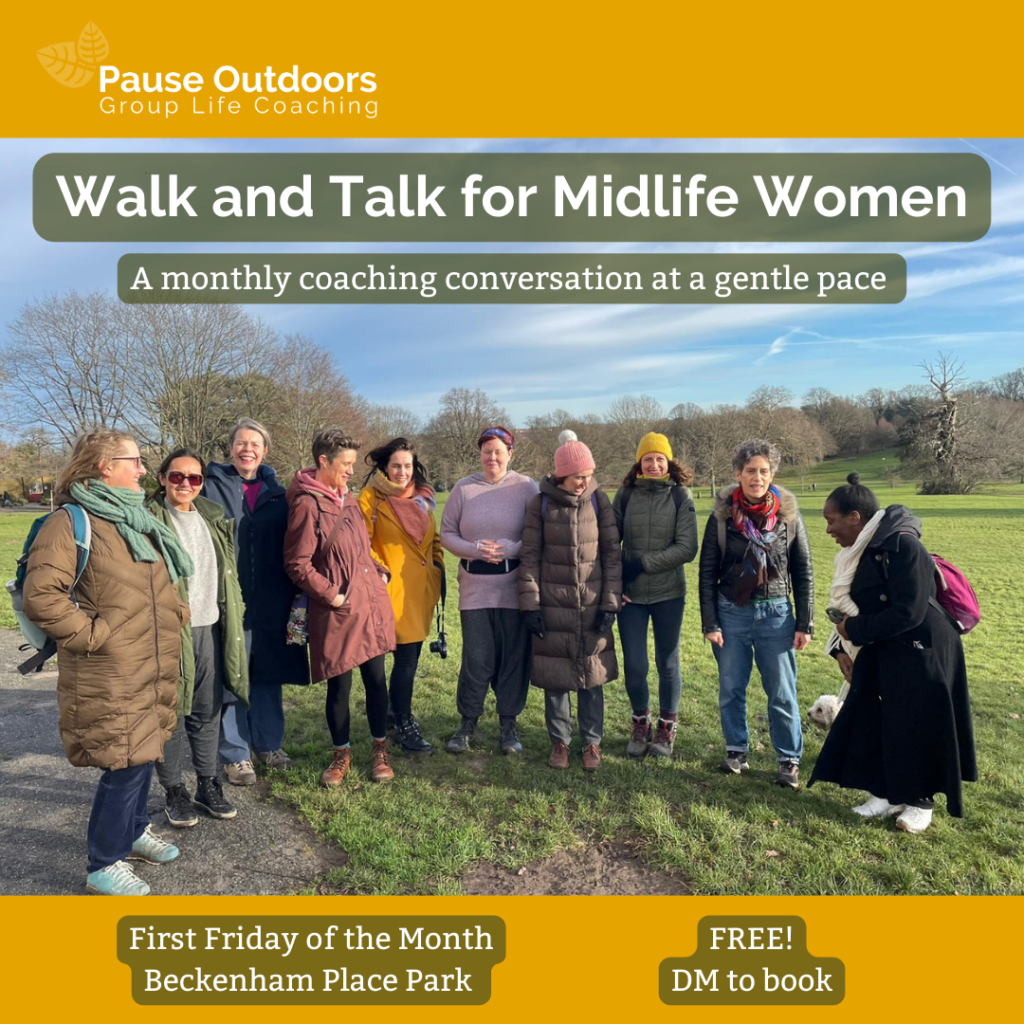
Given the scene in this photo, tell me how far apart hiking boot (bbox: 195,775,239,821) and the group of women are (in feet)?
0.05

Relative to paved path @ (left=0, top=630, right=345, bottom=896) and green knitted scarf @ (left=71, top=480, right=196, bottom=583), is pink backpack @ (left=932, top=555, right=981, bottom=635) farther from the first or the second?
green knitted scarf @ (left=71, top=480, right=196, bottom=583)

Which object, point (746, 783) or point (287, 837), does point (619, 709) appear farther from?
point (287, 837)

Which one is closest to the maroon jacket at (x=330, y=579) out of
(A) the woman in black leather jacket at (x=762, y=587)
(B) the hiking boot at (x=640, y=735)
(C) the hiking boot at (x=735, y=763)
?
(B) the hiking boot at (x=640, y=735)

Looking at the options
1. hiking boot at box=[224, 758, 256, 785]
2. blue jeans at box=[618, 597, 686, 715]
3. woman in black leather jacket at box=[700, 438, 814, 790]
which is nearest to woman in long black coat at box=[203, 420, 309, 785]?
hiking boot at box=[224, 758, 256, 785]

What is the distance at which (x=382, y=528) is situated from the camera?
509 centimetres

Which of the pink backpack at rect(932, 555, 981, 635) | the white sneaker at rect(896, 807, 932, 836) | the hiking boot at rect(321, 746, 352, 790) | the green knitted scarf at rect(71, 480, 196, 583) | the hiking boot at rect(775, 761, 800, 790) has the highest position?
the green knitted scarf at rect(71, 480, 196, 583)

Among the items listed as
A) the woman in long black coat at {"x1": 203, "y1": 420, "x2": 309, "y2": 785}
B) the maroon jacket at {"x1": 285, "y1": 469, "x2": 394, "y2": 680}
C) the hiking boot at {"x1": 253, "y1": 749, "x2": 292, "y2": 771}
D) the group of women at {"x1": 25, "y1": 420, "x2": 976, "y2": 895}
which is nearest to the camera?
the group of women at {"x1": 25, "y1": 420, "x2": 976, "y2": 895}

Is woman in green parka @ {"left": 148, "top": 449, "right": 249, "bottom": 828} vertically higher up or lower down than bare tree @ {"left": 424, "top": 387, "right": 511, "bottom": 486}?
lower down

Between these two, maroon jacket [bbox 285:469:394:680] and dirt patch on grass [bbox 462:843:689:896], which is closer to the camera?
dirt patch on grass [bbox 462:843:689:896]

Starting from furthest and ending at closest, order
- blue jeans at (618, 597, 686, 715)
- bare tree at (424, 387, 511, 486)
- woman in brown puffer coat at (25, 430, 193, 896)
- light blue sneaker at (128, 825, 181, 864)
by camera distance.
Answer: bare tree at (424, 387, 511, 486) → blue jeans at (618, 597, 686, 715) → light blue sneaker at (128, 825, 181, 864) → woman in brown puffer coat at (25, 430, 193, 896)

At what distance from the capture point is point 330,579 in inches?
175

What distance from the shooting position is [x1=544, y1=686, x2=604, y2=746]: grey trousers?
4.95 m

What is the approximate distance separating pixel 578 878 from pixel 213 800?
2.28 m

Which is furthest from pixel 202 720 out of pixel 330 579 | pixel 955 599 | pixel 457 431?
pixel 457 431
